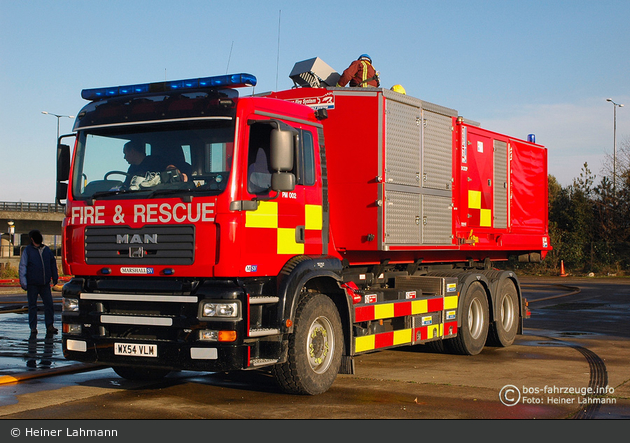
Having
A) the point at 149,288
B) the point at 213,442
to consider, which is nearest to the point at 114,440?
the point at 213,442

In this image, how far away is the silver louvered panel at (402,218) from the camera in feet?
30.8

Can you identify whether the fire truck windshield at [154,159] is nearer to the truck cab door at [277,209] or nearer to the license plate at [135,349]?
the truck cab door at [277,209]

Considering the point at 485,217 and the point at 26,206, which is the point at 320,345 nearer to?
the point at 485,217

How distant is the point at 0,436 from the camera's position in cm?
609

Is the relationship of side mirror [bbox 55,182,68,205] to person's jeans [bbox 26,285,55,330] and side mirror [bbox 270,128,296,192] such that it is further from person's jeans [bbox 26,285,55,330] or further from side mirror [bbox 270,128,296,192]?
person's jeans [bbox 26,285,55,330]

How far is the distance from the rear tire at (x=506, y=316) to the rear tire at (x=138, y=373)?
590cm

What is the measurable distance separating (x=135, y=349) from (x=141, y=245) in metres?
1.06

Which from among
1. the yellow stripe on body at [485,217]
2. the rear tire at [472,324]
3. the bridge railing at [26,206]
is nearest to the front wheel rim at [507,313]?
the rear tire at [472,324]

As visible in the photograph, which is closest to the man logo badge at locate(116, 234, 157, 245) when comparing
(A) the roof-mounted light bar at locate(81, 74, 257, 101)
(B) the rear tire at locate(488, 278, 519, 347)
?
(A) the roof-mounted light bar at locate(81, 74, 257, 101)

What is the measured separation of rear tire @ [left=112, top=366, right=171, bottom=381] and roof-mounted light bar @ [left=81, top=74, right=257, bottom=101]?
3287 millimetres

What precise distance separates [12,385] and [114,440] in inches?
120

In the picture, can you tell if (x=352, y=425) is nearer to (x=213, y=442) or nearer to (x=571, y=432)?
(x=213, y=442)

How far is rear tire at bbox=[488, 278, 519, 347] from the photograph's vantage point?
1243cm

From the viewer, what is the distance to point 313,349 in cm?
805
